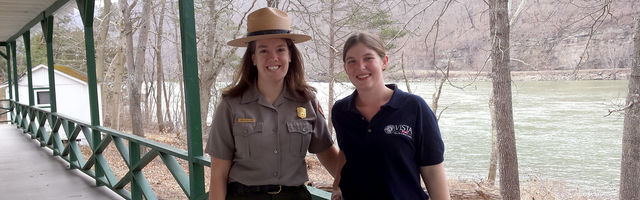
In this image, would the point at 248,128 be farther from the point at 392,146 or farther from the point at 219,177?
the point at 392,146

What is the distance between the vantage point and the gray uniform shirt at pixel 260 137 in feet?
5.41

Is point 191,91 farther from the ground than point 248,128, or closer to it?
farther from the ground

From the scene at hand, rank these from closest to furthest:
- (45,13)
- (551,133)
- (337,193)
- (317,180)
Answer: (337,193)
(45,13)
(317,180)
(551,133)

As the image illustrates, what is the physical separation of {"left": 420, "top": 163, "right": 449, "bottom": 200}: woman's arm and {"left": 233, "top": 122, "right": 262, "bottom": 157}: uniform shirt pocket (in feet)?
2.12

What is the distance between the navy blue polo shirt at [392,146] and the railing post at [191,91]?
1618 millimetres

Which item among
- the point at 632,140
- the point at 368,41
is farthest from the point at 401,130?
the point at 632,140

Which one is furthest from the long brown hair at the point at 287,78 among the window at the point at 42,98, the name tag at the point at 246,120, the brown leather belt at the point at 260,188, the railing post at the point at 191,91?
the window at the point at 42,98

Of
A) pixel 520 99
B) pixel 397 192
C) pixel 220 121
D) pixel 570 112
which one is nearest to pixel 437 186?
pixel 397 192

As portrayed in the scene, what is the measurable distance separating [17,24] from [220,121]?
744 cm

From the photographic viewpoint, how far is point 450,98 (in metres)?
24.6

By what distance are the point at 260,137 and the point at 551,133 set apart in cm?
2013

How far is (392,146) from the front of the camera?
1217 mm

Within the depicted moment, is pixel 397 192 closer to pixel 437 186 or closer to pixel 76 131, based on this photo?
pixel 437 186

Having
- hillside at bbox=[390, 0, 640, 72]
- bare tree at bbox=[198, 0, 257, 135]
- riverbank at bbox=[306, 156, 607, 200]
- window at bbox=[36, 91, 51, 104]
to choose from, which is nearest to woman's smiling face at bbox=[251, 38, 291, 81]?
hillside at bbox=[390, 0, 640, 72]
